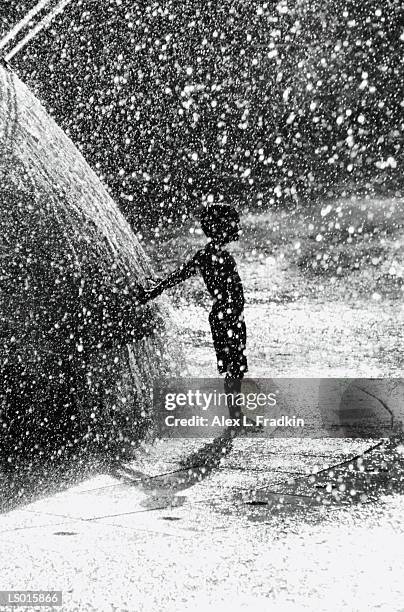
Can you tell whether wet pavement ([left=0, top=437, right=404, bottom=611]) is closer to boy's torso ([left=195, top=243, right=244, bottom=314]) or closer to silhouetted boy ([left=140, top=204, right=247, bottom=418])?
silhouetted boy ([left=140, top=204, right=247, bottom=418])

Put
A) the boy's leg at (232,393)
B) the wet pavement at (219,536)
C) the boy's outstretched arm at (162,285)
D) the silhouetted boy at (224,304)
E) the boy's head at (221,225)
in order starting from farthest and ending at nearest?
the boy's head at (221,225)
the silhouetted boy at (224,304)
the boy's leg at (232,393)
the boy's outstretched arm at (162,285)
the wet pavement at (219,536)

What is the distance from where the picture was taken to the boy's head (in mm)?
5504

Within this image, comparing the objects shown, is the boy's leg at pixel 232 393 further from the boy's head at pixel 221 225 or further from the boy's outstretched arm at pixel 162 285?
the boy's head at pixel 221 225

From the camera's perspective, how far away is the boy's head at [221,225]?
5.50m

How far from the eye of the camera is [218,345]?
5363 millimetres

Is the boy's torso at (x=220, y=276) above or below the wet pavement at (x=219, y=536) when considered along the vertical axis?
above

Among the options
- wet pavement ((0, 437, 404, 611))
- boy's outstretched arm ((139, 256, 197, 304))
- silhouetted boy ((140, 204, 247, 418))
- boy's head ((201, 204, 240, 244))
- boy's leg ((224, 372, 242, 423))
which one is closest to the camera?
wet pavement ((0, 437, 404, 611))

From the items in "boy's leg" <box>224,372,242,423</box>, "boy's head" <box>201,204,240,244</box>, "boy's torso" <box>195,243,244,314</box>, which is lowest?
"boy's leg" <box>224,372,242,423</box>

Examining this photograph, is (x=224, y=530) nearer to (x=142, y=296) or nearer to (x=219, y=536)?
(x=219, y=536)


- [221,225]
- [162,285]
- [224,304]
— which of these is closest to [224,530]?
[162,285]

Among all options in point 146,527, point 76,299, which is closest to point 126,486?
point 146,527

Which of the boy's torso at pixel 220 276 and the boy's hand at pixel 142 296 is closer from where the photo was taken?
the boy's hand at pixel 142 296

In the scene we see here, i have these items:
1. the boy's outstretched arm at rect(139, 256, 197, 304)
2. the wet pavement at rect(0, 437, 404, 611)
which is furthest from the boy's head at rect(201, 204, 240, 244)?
the wet pavement at rect(0, 437, 404, 611)

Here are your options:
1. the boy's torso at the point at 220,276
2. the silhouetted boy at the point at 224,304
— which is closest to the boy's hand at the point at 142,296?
the silhouetted boy at the point at 224,304
